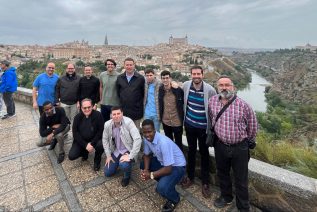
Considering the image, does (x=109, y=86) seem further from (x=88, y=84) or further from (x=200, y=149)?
(x=200, y=149)

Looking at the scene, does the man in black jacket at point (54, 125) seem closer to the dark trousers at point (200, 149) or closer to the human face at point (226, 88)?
the dark trousers at point (200, 149)

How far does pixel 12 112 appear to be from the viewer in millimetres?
6090

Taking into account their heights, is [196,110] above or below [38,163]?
above

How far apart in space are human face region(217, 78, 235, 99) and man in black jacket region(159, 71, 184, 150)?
0.61 metres

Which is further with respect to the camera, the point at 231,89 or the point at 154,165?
the point at 154,165

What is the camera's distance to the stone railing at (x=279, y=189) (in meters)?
2.06

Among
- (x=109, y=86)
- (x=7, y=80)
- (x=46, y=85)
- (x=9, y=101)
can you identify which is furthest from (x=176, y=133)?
(x=9, y=101)

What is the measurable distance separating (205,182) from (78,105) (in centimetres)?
253

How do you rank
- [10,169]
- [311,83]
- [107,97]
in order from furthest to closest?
[311,83]
[107,97]
[10,169]

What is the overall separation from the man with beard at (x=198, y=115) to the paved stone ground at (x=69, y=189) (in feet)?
1.05

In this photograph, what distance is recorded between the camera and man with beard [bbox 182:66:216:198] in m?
2.57

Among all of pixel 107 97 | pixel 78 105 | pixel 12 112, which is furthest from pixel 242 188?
pixel 12 112

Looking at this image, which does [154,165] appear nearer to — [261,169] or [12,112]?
[261,169]

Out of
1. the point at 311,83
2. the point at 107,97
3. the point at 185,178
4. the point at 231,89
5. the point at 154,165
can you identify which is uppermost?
the point at 231,89
